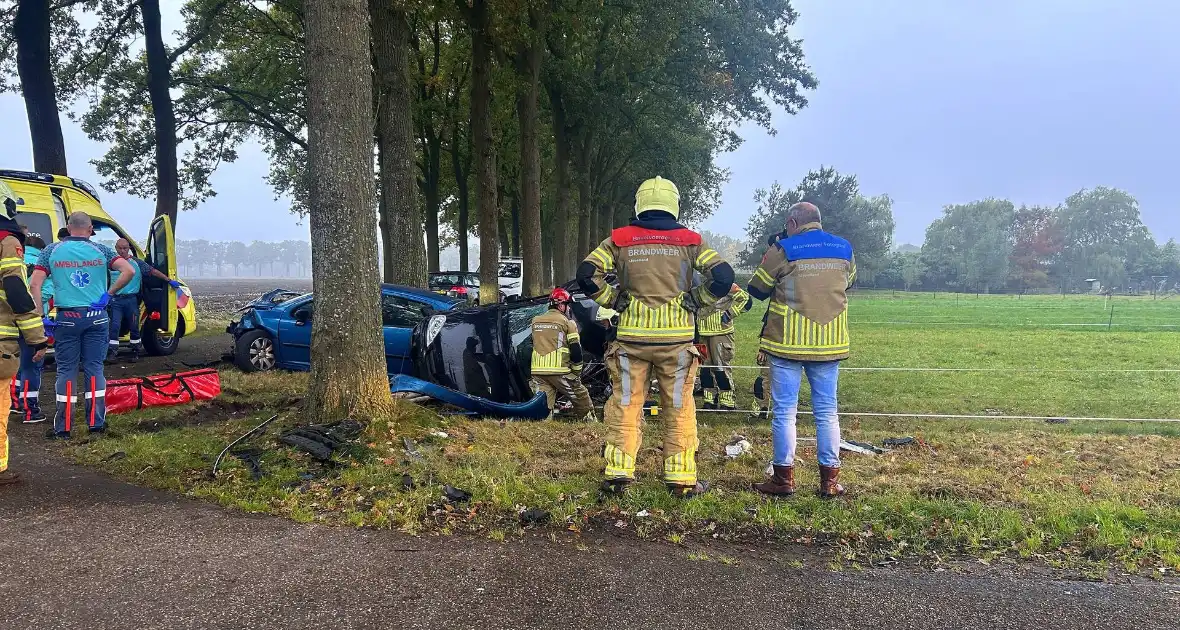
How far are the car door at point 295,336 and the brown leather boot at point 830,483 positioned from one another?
283 inches

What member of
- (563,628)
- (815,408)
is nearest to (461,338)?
(815,408)

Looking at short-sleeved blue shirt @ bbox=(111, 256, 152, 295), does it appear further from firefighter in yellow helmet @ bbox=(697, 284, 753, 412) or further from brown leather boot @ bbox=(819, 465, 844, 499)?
brown leather boot @ bbox=(819, 465, 844, 499)

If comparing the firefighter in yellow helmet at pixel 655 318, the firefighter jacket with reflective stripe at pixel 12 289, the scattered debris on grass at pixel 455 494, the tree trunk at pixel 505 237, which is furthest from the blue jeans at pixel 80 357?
the tree trunk at pixel 505 237

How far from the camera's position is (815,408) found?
4.52 m

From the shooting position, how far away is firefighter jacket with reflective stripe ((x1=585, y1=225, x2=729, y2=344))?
4.32 meters

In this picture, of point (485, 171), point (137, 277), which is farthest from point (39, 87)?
point (485, 171)

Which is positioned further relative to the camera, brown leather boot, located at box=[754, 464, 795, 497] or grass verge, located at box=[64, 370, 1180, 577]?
brown leather boot, located at box=[754, 464, 795, 497]

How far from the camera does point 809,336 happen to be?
14.5ft

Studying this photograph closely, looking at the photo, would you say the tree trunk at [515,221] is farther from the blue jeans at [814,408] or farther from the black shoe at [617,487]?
the black shoe at [617,487]

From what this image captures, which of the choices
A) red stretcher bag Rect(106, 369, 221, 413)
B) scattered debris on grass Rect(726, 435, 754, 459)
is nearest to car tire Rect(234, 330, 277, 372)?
red stretcher bag Rect(106, 369, 221, 413)

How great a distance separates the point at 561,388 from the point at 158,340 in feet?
26.7

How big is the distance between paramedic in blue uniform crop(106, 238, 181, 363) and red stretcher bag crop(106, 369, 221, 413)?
3.29 meters

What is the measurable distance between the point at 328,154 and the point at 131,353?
776cm

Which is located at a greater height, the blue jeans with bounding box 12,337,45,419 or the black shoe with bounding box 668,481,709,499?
the blue jeans with bounding box 12,337,45,419
